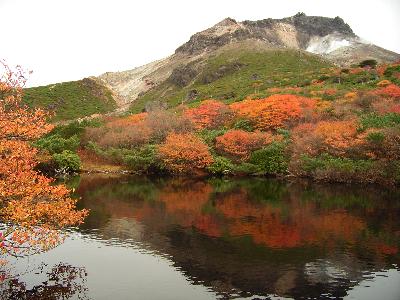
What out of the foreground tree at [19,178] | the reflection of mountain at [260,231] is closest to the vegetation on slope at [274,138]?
the reflection of mountain at [260,231]

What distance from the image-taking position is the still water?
25328 millimetres

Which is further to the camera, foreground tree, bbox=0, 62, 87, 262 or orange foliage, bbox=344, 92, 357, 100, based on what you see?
orange foliage, bbox=344, 92, 357, 100

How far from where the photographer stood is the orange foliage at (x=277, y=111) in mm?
84375

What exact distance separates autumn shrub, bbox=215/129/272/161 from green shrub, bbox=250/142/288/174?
89.9 inches

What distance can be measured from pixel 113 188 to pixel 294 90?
58.9 metres

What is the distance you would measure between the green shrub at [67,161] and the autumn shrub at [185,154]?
16.3 metres

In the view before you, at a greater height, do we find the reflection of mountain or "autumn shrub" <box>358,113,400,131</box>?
"autumn shrub" <box>358,113,400,131</box>

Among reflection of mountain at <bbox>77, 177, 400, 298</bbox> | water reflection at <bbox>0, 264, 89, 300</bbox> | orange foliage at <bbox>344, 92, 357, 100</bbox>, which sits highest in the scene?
orange foliage at <bbox>344, 92, 357, 100</bbox>

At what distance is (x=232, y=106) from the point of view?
318 ft

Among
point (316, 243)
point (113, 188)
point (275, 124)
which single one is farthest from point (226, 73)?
point (316, 243)

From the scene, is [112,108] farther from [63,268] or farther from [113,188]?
[63,268]

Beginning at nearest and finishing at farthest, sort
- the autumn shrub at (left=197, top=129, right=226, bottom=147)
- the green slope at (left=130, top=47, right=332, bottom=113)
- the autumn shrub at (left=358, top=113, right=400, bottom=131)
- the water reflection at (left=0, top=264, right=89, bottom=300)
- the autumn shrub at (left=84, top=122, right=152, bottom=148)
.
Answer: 1. the water reflection at (left=0, top=264, right=89, bottom=300)
2. the autumn shrub at (left=358, top=113, right=400, bottom=131)
3. the autumn shrub at (left=197, top=129, right=226, bottom=147)
4. the autumn shrub at (left=84, top=122, right=152, bottom=148)
5. the green slope at (left=130, top=47, right=332, bottom=113)

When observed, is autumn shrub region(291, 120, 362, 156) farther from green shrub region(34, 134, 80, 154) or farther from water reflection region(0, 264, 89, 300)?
water reflection region(0, 264, 89, 300)

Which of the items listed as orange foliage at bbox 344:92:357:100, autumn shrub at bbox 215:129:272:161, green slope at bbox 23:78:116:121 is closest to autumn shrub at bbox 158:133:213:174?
autumn shrub at bbox 215:129:272:161
